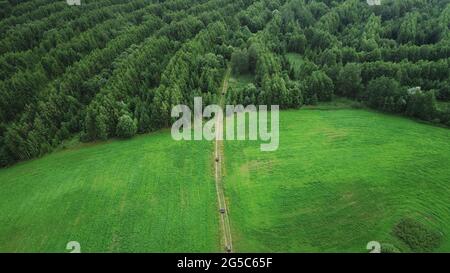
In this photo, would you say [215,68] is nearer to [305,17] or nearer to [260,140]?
[260,140]

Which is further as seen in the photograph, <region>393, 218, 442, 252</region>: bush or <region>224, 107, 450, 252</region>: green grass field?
<region>224, 107, 450, 252</region>: green grass field

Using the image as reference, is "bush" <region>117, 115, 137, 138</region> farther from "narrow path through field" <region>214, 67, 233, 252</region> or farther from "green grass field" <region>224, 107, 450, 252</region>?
"green grass field" <region>224, 107, 450, 252</region>

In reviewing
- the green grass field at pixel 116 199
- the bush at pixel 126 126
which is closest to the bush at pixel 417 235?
the green grass field at pixel 116 199

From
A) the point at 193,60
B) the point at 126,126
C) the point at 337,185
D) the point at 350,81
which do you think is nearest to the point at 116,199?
the point at 126,126

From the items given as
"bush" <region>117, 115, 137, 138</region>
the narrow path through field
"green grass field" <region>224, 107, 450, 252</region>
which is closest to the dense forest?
"bush" <region>117, 115, 137, 138</region>

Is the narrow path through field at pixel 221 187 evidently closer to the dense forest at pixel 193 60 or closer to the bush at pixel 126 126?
the dense forest at pixel 193 60

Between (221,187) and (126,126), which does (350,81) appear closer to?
(221,187)
